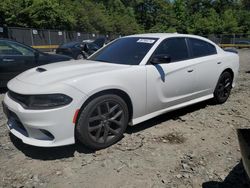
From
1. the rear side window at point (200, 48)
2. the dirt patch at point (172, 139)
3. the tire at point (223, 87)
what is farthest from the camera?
the tire at point (223, 87)

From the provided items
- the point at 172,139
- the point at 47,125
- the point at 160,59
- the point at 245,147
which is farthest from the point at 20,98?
the point at 245,147

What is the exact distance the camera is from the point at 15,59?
6.64 metres

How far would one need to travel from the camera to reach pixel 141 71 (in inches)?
156

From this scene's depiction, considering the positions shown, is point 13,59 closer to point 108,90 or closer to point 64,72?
point 64,72

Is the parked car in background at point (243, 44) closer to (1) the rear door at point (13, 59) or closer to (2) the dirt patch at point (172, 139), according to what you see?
(1) the rear door at point (13, 59)

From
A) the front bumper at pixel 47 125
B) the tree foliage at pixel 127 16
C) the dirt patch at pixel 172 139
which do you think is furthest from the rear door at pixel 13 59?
the tree foliage at pixel 127 16

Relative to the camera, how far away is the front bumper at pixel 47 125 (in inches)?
126

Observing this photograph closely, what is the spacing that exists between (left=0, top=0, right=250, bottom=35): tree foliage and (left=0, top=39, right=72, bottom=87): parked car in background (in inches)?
1014

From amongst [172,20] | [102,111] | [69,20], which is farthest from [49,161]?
[172,20]

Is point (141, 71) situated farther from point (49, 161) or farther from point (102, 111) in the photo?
point (49, 161)

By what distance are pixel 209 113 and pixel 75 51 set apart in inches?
474

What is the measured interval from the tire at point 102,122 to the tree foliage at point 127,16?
1176 inches

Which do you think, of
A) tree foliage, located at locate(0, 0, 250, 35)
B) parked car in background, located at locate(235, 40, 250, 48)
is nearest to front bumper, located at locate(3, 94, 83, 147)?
tree foliage, located at locate(0, 0, 250, 35)

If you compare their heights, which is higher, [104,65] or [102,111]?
[104,65]
